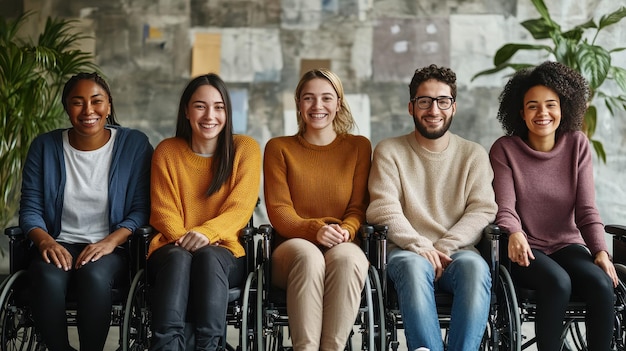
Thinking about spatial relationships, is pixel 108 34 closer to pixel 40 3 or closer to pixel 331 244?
pixel 40 3

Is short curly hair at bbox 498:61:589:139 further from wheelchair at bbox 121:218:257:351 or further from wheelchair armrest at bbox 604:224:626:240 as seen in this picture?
wheelchair at bbox 121:218:257:351

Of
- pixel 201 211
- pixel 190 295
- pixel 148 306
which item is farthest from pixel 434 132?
pixel 148 306

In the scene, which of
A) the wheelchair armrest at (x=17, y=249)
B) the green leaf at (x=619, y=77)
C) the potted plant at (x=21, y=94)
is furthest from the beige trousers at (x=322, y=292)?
the green leaf at (x=619, y=77)

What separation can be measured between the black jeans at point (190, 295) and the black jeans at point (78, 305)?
0.18m

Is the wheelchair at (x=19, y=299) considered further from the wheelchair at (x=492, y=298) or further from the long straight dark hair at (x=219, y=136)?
the wheelchair at (x=492, y=298)

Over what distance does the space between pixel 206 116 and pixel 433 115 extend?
90 cm

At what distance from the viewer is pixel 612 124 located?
471 centimetres

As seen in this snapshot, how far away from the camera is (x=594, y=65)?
3850 millimetres

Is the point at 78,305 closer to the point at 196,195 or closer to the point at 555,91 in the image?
the point at 196,195

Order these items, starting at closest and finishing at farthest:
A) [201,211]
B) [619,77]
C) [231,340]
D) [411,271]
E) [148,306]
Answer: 1. [411,271]
2. [148,306]
3. [201,211]
4. [231,340]
5. [619,77]

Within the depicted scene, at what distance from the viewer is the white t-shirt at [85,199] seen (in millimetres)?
2885

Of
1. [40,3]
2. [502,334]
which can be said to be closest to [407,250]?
[502,334]

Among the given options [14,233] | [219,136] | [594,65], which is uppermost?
[594,65]

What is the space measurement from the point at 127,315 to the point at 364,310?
0.82m
